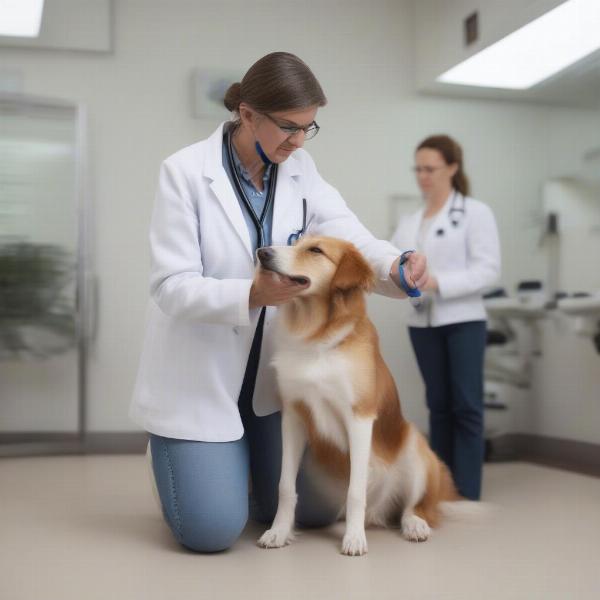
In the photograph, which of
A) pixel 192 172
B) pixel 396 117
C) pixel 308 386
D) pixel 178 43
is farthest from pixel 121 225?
pixel 308 386

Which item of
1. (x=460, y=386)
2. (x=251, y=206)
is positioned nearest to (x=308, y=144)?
(x=460, y=386)

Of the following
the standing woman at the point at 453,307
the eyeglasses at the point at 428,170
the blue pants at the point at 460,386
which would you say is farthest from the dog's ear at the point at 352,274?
the eyeglasses at the point at 428,170

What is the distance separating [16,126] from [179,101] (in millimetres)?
884

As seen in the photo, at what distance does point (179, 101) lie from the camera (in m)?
4.30

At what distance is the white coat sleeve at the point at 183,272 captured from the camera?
6.17 ft

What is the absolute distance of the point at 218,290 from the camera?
1.89 meters

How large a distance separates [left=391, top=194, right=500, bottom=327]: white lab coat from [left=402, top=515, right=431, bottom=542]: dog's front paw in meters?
0.97

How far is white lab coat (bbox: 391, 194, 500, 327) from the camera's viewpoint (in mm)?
2971

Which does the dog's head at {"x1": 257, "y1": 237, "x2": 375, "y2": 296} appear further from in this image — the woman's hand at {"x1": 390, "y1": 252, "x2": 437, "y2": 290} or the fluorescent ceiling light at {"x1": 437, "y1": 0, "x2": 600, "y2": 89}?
the fluorescent ceiling light at {"x1": 437, "y1": 0, "x2": 600, "y2": 89}

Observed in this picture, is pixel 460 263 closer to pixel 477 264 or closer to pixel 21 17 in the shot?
pixel 477 264

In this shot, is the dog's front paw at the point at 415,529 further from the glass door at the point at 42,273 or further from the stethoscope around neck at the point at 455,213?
the glass door at the point at 42,273

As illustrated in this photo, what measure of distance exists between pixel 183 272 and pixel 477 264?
1.46m

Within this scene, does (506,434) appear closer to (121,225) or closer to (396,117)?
(396,117)

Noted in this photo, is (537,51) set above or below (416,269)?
above
